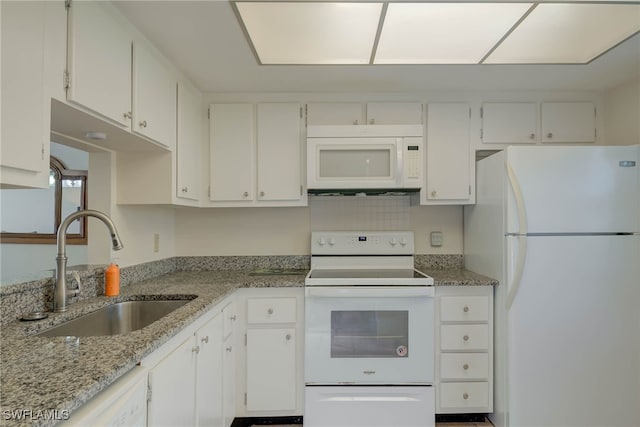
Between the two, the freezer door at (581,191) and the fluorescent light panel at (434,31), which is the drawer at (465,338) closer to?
the freezer door at (581,191)

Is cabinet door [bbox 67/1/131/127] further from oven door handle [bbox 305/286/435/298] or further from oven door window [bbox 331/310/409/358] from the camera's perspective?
oven door window [bbox 331/310/409/358]

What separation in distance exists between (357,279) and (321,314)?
1.02ft

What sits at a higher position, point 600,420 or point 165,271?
point 165,271

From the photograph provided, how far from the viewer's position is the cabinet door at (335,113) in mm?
2338

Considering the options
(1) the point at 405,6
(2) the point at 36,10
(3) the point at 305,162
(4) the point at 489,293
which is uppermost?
(1) the point at 405,6

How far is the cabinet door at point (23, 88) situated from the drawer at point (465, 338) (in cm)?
214

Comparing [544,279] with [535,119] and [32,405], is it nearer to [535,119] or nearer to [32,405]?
Answer: [535,119]

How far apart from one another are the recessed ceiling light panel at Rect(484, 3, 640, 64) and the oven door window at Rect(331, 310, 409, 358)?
162cm

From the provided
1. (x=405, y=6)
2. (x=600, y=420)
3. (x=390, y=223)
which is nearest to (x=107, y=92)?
(x=405, y=6)

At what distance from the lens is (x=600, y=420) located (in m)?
1.84

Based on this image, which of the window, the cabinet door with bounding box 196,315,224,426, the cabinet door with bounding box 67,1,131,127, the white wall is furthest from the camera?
the window

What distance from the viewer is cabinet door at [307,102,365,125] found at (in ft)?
7.67

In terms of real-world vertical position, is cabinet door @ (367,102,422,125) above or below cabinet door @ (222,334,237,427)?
above

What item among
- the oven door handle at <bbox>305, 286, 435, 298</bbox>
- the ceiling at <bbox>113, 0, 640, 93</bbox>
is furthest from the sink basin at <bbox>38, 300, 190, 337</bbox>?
the ceiling at <bbox>113, 0, 640, 93</bbox>
